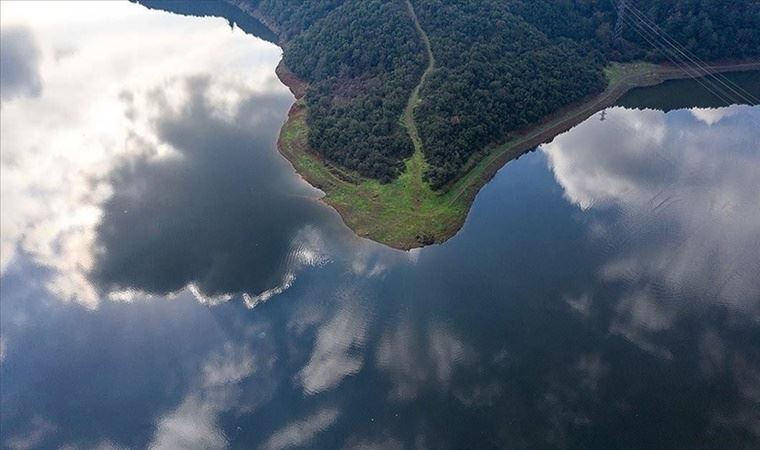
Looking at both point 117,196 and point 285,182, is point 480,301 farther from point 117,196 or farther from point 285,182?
point 117,196

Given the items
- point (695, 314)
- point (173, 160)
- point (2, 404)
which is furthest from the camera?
point (173, 160)

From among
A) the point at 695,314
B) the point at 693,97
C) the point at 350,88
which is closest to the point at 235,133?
the point at 350,88

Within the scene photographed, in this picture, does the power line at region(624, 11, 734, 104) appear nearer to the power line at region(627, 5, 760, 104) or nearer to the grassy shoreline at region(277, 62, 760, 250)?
the power line at region(627, 5, 760, 104)

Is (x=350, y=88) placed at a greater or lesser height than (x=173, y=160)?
greater

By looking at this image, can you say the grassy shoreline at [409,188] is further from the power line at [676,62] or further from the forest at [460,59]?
the power line at [676,62]

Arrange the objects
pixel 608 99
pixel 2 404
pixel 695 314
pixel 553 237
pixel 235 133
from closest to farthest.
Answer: pixel 2 404
pixel 695 314
pixel 553 237
pixel 235 133
pixel 608 99

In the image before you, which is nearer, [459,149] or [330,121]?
[459,149]

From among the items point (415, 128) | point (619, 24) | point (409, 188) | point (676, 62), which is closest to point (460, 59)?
point (415, 128)
